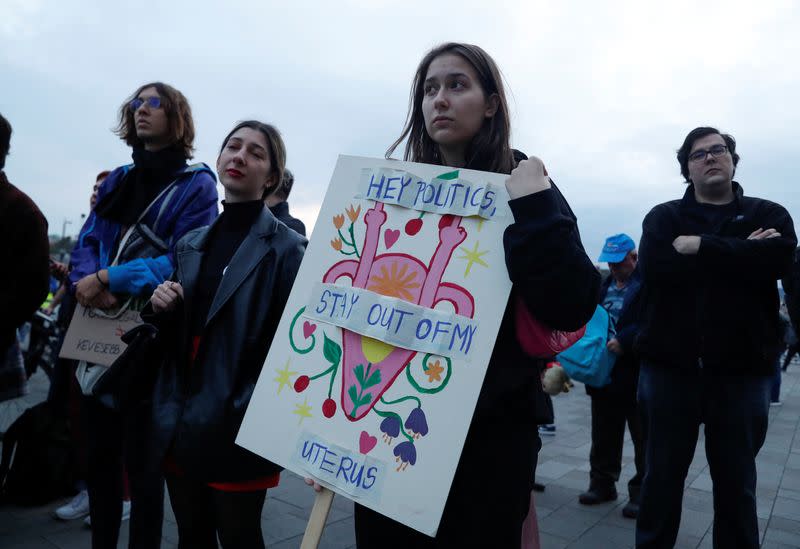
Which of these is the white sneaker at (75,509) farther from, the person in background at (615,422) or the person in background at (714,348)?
the person in background at (615,422)

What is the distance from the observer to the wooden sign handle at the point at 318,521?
134 cm

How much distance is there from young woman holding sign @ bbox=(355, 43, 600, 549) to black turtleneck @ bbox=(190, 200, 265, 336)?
0.87m

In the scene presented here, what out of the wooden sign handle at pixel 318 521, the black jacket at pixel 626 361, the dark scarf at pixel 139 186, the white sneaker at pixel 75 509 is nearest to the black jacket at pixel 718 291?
the black jacket at pixel 626 361

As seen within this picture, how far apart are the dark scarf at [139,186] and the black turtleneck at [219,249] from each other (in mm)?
538

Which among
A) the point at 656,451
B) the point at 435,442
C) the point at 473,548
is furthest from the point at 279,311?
the point at 656,451

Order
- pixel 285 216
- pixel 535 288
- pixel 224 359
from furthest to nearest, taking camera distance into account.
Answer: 1. pixel 285 216
2. pixel 224 359
3. pixel 535 288

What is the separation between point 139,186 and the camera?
8.11 feet

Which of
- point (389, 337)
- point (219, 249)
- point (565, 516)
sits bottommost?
point (565, 516)

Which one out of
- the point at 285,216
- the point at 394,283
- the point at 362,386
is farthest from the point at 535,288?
the point at 285,216

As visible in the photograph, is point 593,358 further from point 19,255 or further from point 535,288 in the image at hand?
point 19,255

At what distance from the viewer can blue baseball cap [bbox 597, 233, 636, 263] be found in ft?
13.6

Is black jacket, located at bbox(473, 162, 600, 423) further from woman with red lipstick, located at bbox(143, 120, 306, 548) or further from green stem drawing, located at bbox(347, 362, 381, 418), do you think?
woman with red lipstick, located at bbox(143, 120, 306, 548)

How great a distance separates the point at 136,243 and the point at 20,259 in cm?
52

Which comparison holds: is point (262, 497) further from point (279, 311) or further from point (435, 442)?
point (435, 442)
